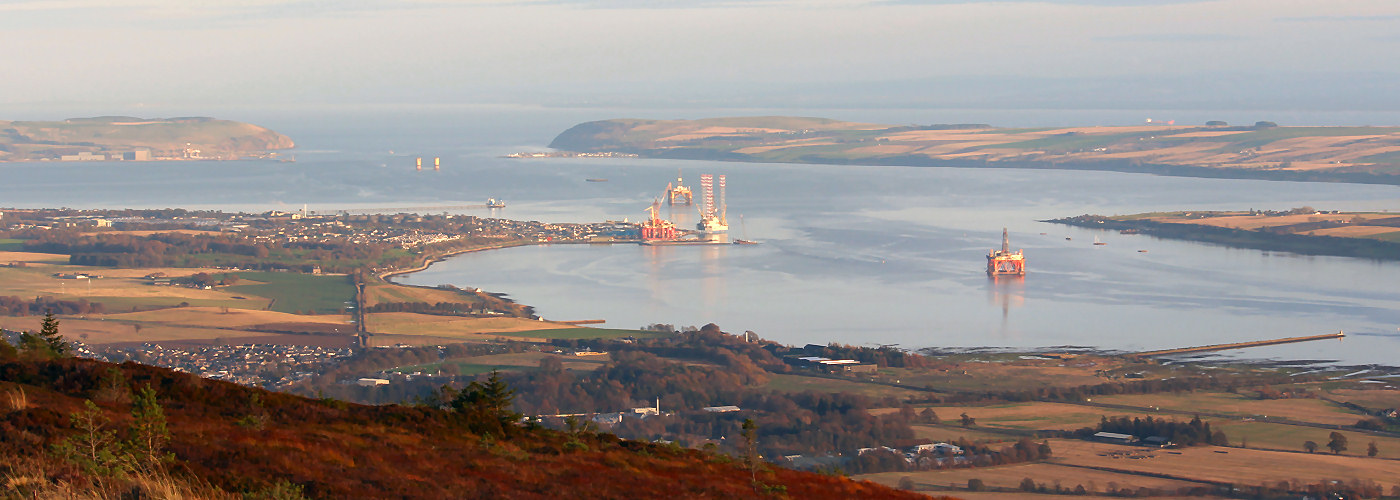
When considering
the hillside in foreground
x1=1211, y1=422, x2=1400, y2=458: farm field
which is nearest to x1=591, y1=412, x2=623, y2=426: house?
x1=1211, y1=422, x2=1400, y2=458: farm field

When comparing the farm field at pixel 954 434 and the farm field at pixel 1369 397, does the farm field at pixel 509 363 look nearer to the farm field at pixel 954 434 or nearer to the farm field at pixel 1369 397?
the farm field at pixel 954 434

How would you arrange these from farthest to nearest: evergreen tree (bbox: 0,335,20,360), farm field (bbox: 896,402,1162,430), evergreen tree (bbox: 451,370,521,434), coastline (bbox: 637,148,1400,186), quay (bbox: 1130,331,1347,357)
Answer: coastline (bbox: 637,148,1400,186), quay (bbox: 1130,331,1347,357), farm field (bbox: 896,402,1162,430), evergreen tree (bbox: 451,370,521,434), evergreen tree (bbox: 0,335,20,360)

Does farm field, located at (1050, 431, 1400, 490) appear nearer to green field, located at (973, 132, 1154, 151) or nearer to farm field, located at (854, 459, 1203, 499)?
farm field, located at (854, 459, 1203, 499)

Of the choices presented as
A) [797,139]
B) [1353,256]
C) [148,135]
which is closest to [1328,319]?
[1353,256]

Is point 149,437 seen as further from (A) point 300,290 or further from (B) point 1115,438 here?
(A) point 300,290

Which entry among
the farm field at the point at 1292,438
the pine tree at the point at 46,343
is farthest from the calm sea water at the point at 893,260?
the pine tree at the point at 46,343
